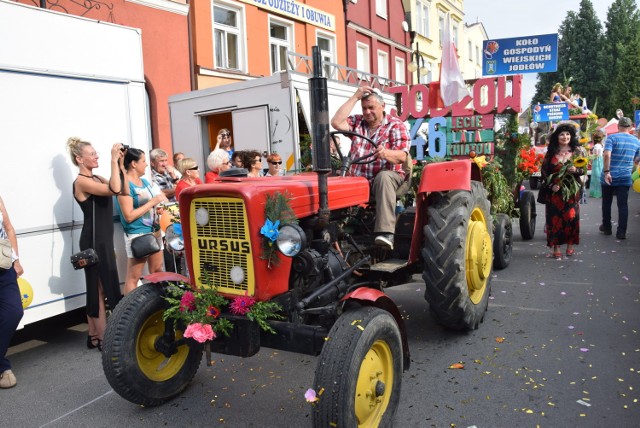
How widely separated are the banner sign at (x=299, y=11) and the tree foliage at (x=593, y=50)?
121ft

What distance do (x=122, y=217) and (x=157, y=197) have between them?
0.36 metres

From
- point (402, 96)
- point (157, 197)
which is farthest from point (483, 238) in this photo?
point (402, 96)

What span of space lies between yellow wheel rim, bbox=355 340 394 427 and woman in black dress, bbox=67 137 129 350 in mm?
2630

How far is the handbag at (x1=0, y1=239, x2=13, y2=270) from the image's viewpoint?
11.3 ft

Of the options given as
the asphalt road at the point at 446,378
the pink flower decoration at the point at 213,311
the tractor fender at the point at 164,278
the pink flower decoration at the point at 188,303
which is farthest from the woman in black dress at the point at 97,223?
the pink flower decoration at the point at 213,311

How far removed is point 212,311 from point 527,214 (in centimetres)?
651

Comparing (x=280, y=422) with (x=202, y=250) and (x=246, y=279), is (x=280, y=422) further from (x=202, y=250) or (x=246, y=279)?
A: (x=202, y=250)

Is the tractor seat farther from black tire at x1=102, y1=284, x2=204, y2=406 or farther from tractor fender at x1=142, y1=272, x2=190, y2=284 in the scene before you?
black tire at x1=102, y1=284, x2=204, y2=406

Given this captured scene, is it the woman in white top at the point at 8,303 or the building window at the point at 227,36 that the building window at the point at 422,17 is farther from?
the woman in white top at the point at 8,303

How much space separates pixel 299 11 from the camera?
14984 mm

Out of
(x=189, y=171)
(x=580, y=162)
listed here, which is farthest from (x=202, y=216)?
(x=580, y=162)

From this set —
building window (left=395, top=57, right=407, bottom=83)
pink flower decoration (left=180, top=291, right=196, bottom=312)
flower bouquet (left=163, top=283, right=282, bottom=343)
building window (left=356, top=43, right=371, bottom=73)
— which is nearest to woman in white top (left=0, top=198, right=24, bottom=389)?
flower bouquet (left=163, top=283, right=282, bottom=343)

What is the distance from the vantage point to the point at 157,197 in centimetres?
469

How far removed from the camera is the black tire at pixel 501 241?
20.1ft
